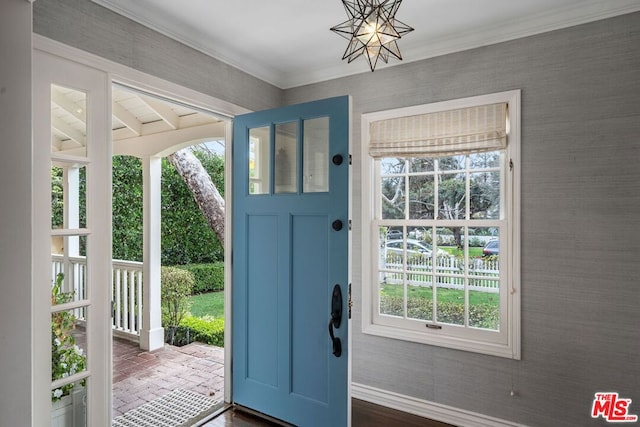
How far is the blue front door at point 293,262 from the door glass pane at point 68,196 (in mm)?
1068

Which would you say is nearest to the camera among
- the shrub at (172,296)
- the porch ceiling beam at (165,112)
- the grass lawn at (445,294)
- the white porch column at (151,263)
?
the grass lawn at (445,294)

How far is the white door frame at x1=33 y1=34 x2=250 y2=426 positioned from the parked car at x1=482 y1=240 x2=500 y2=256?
1854 millimetres

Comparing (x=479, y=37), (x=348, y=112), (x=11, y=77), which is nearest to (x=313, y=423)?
(x=348, y=112)

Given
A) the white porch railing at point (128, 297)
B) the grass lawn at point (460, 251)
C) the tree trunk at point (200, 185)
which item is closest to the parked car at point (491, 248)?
the grass lawn at point (460, 251)

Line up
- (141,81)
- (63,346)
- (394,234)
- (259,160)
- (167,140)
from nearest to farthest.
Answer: (63,346) → (141,81) → (259,160) → (394,234) → (167,140)

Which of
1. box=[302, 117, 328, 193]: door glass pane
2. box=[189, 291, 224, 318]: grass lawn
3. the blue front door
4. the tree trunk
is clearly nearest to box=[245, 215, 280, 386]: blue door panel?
the blue front door

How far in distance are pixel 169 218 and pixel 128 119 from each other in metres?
3.31

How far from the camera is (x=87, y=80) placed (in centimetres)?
197

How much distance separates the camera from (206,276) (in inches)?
288

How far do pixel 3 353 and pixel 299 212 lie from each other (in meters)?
1.59

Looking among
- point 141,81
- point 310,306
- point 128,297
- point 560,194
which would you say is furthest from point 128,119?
point 560,194

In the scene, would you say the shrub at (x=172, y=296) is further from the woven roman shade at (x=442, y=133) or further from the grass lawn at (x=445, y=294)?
the woven roman shade at (x=442, y=133)

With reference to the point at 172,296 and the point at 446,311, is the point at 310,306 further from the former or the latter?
the point at 172,296

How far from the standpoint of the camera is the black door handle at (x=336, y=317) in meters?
2.24
